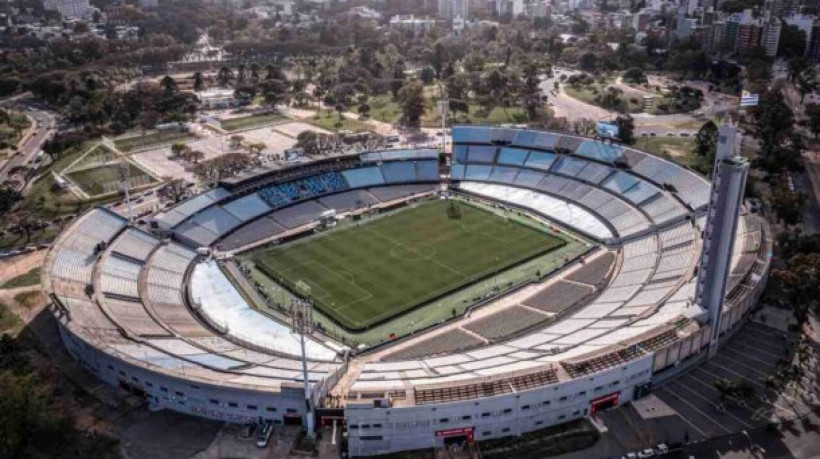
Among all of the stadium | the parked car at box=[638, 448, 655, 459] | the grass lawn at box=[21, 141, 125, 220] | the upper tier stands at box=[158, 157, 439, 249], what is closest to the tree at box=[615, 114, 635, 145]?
the stadium

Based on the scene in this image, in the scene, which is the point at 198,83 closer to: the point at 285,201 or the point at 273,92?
the point at 273,92

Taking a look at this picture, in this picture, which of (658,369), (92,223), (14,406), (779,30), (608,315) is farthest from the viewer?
(779,30)

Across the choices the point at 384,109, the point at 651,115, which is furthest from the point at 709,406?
the point at 384,109

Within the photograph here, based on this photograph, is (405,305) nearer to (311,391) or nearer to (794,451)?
(311,391)

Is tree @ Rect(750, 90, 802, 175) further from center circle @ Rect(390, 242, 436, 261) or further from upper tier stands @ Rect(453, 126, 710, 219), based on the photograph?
center circle @ Rect(390, 242, 436, 261)

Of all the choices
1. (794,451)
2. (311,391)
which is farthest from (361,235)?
(794,451)
